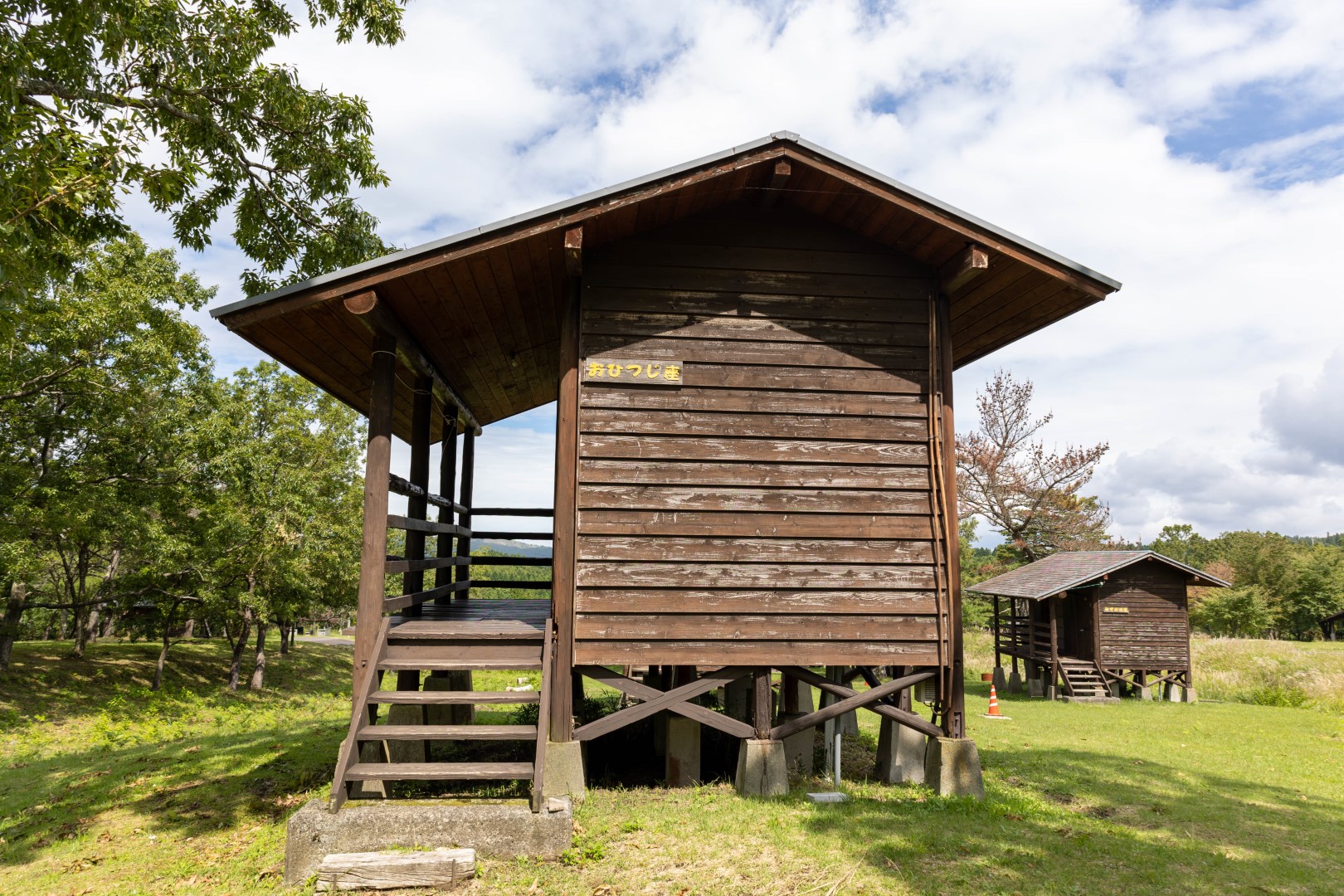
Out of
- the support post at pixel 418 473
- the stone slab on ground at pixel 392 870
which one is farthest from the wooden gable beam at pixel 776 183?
the stone slab on ground at pixel 392 870

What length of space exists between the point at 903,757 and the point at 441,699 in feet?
17.5

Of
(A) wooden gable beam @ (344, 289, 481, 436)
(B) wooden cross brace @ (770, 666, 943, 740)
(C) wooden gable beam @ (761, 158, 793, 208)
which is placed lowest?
(B) wooden cross brace @ (770, 666, 943, 740)

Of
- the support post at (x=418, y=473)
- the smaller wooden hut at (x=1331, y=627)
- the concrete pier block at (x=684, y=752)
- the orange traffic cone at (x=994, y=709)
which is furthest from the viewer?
the smaller wooden hut at (x=1331, y=627)

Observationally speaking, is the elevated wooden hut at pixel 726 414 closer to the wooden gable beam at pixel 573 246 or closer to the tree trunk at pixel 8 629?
the wooden gable beam at pixel 573 246

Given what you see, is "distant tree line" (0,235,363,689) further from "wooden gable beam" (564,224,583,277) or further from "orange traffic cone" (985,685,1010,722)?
"orange traffic cone" (985,685,1010,722)

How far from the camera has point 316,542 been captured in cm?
2405

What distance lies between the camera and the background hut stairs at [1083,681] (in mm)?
24359

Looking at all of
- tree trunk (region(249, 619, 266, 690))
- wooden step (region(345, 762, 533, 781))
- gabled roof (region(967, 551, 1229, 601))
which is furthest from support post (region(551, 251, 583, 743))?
tree trunk (region(249, 619, 266, 690))

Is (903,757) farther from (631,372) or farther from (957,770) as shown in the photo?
(631,372)

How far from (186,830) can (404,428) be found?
284 inches

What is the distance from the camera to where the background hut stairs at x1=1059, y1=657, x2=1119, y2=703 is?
2436 cm

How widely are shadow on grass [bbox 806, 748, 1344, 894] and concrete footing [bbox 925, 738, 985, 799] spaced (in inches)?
7.1

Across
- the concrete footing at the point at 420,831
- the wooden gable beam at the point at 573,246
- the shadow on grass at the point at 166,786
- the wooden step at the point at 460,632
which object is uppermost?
the wooden gable beam at the point at 573,246

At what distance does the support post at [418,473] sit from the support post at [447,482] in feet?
4.85
